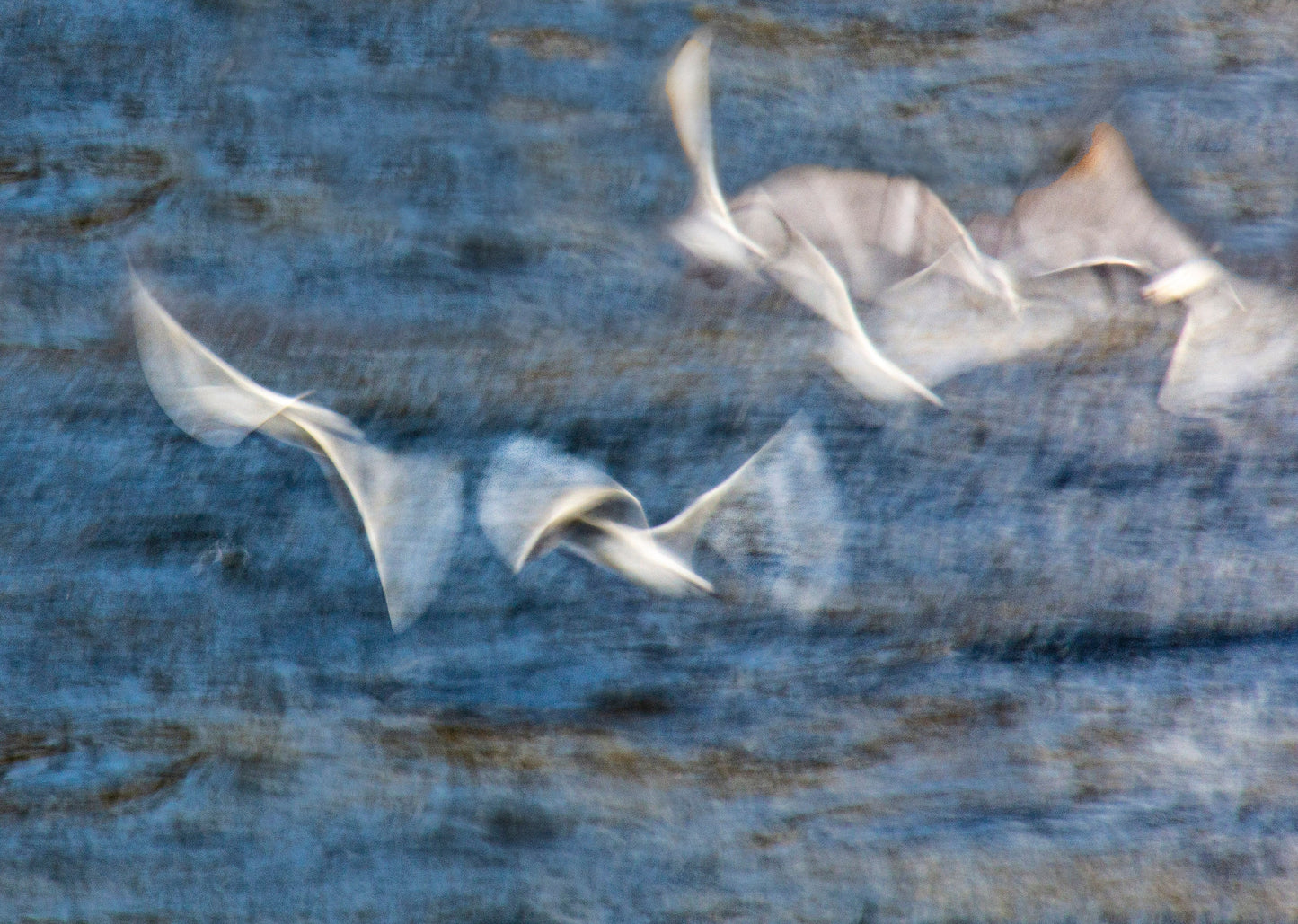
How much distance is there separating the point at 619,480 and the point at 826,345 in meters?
0.15

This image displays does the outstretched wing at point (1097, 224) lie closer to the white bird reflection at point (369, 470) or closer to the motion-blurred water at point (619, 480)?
the motion-blurred water at point (619, 480)

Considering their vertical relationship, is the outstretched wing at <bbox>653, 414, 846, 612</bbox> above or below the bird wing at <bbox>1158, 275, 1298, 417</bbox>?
below

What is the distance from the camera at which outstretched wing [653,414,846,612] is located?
1.98 feet

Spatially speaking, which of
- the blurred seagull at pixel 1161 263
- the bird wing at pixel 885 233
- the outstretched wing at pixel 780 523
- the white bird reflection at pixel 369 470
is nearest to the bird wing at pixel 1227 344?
the blurred seagull at pixel 1161 263

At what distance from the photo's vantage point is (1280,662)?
0.60m

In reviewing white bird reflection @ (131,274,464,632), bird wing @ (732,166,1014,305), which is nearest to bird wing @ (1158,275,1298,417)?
bird wing @ (732,166,1014,305)

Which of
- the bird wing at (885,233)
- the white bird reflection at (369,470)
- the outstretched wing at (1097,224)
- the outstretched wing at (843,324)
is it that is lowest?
the white bird reflection at (369,470)

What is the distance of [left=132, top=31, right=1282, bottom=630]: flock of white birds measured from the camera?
597 millimetres

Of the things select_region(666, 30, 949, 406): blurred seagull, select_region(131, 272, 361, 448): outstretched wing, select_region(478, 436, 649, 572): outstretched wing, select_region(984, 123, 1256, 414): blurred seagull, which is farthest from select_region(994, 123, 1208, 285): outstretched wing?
select_region(131, 272, 361, 448): outstretched wing

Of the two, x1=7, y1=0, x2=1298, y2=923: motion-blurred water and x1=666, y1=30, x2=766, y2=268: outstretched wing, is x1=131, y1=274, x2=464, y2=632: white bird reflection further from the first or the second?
x1=666, y1=30, x2=766, y2=268: outstretched wing

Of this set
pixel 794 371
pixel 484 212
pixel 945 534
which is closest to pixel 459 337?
pixel 484 212

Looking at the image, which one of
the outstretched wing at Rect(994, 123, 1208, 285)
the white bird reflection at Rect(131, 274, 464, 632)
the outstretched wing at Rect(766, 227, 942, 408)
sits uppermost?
the outstretched wing at Rect(994, 123, 1208, 285)

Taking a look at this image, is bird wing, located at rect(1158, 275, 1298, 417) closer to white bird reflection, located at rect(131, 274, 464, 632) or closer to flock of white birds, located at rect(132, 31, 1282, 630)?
flock of white birds, located at rect(132, 31, 1282, 630)

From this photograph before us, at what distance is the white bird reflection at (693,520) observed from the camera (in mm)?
603
